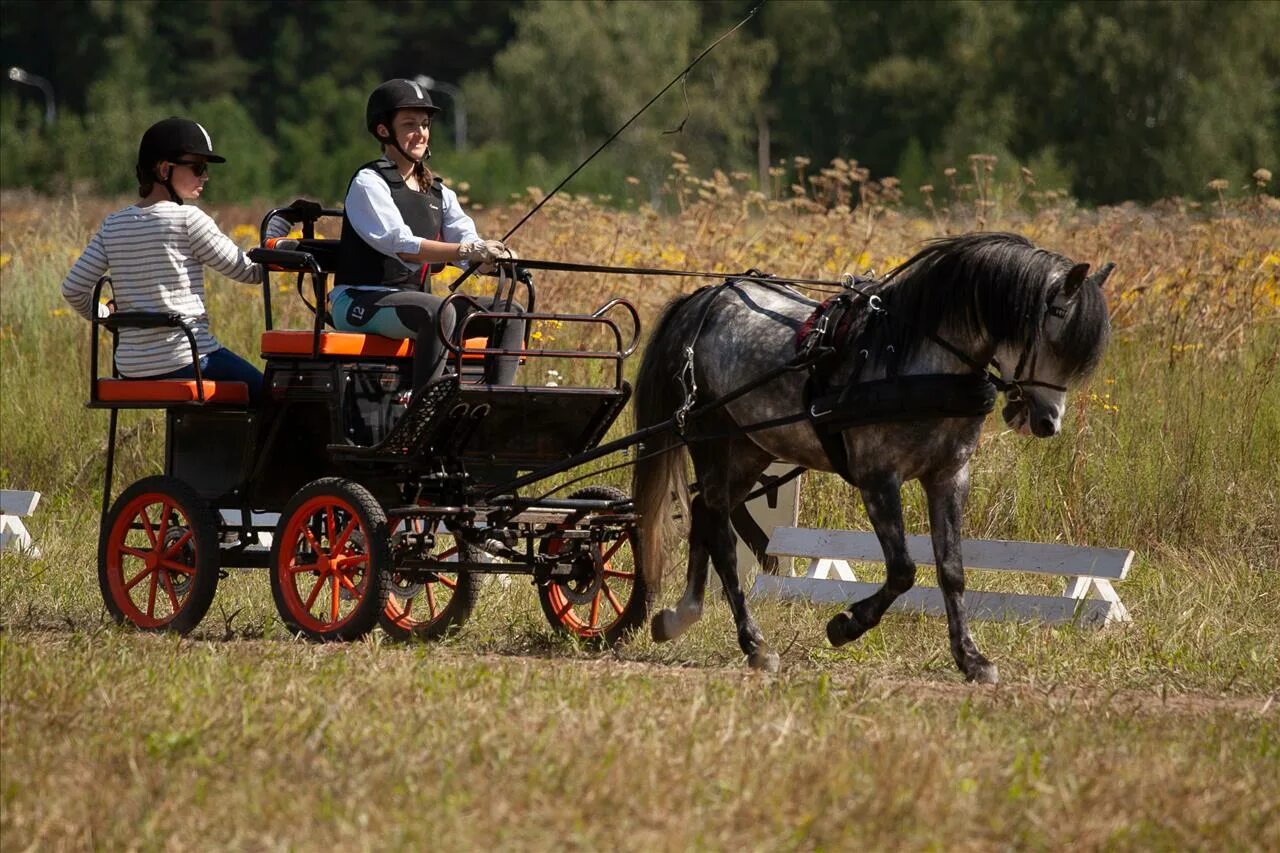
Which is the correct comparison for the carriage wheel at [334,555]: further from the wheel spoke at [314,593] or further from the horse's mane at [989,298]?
the horse's mane at [989,298]

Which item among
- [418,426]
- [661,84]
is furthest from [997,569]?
[661,84]

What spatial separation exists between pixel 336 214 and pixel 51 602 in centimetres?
212

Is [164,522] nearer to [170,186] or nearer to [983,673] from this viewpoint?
[170,186]

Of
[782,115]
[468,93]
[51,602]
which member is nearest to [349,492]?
[51,602]

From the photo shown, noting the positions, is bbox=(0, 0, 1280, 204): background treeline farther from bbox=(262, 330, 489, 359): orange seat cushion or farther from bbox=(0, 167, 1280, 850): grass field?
bbox=(262, 330, 489, 359): orange seat cushion

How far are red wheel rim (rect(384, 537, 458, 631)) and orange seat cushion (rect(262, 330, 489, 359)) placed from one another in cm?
87

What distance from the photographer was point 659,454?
8.22 meters

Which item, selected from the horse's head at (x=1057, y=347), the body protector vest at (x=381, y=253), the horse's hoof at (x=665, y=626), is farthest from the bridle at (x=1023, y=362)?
the body protector vest at (x=381, y=253)

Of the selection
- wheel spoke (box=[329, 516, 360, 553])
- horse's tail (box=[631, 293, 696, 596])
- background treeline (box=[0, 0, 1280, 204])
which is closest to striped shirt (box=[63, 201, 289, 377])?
wheel spoke (box=[329, 516, 360, 553])

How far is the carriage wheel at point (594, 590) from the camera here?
8.34 m

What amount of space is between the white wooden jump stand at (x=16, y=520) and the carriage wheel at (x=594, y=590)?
320 cm

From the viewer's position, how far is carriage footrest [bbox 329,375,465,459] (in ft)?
25.3

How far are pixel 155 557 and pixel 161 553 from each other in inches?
1.6

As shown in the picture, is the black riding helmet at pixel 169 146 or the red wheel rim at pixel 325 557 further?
the black riding helmet at pixel 169 146
